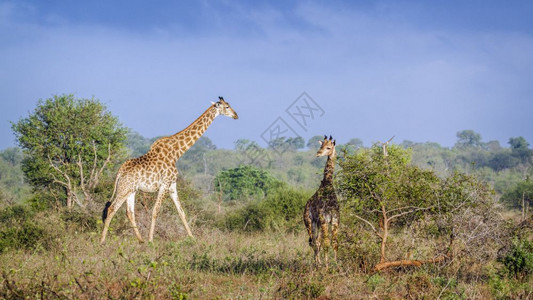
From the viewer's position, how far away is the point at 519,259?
7559mm

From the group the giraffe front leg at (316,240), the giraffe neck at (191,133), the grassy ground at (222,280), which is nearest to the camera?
the grassy ground at (222,280)

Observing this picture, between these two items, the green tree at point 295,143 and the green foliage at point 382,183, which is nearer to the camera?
the green foliage at point 382,183

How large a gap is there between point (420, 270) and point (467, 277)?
1033 millimetres

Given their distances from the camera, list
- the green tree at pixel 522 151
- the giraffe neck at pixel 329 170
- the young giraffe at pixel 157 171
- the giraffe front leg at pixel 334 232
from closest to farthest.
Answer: the giraffe front leg at pixel 334 232 → the giraffe neck at pixel 329 170 → the young giraffe at pixel 157 171 → the green tree at pixel 522 151

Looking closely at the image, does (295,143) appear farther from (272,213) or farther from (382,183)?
(382,183)

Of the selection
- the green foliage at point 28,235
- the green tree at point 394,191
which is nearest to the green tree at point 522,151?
the green tree at point 394,191

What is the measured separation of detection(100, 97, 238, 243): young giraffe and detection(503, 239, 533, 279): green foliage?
5954mm

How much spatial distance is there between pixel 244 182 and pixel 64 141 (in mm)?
9793

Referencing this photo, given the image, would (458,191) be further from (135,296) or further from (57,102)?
(57,102)

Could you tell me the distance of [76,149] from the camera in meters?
16.7

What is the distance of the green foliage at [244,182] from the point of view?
24203 millimetres

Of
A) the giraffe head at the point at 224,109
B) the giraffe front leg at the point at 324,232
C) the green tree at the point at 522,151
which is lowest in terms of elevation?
the giraffe front leg at the point at 324,232

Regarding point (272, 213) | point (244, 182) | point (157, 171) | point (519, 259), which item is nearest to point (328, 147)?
point (519, 259)

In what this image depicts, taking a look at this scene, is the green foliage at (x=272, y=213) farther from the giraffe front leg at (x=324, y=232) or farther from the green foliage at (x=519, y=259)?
the green foliage at (x=519, y=259)
